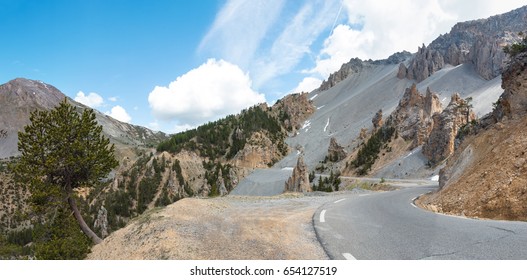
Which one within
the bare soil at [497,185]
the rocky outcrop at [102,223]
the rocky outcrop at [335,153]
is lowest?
the rocky outcrop at [102,223]

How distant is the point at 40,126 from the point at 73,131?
1906 mm

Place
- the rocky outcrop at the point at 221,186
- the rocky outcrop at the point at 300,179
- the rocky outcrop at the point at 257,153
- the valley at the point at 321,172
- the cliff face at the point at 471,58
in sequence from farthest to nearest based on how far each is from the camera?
1. the rocky outcrop at the point at 257,153
2. the cliff face at the point at 471,58
3. the rocky outcrop at the point at 221,186
4. the rocky outcrop at the point at 300,179
5. the valley at the point at 321,172

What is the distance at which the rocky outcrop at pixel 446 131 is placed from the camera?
199 feet

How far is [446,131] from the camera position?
62.3 metres

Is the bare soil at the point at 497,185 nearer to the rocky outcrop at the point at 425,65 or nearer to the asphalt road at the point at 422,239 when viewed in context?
the asphalt road at the point at 422,239

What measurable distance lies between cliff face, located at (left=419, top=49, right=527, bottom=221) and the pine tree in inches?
785

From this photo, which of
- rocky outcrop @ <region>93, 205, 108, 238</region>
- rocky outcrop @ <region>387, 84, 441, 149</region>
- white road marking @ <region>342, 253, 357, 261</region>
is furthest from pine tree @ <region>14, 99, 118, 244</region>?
rocky outcrop @ <region>387, 84, 441, 149</region>

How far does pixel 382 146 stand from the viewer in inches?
3270

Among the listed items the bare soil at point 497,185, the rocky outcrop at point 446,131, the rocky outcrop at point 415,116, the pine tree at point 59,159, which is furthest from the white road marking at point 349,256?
the rocky outcrop at point 415,116

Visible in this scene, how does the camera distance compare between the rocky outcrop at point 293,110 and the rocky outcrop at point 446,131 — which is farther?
the rocky outcrop at point 293,110

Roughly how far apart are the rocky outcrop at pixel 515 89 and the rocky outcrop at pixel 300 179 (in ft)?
133

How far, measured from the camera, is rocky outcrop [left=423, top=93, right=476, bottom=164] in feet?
199

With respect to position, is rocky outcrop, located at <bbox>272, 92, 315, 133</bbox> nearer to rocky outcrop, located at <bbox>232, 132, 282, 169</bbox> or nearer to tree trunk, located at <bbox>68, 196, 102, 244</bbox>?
rocky outcrop, located at <bbox>232, 132, 282, 169</bbox>

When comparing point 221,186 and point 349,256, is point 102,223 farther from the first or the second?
point 349,256
